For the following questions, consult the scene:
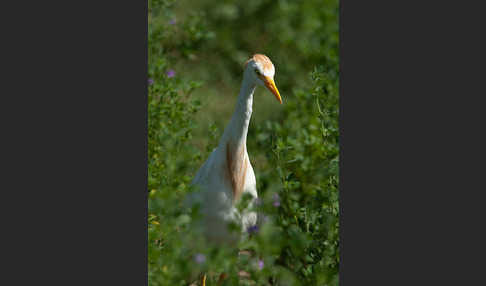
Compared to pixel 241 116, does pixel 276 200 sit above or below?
below

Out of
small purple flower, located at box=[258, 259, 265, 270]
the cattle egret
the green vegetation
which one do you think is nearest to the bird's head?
the cattle egret

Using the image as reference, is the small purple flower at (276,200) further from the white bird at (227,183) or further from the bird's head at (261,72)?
the bird's head at (261,72)

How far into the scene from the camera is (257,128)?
4.12 metres

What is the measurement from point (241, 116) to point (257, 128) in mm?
798

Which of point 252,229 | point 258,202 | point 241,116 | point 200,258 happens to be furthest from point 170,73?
point 200,258

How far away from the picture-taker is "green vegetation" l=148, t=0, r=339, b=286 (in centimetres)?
Result: 317

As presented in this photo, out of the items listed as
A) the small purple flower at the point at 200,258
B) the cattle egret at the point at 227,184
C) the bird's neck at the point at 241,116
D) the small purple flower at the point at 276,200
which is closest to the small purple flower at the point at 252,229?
the cattle egret at the point at 227,184

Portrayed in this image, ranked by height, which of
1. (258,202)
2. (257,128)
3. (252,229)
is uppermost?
(257,128)

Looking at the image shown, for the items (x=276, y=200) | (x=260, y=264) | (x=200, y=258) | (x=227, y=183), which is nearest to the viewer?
(x=200, y=258)

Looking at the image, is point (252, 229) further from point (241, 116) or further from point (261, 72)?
point (261, 72)

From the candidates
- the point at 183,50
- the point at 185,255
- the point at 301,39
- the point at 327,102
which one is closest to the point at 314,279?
the point at 185,255

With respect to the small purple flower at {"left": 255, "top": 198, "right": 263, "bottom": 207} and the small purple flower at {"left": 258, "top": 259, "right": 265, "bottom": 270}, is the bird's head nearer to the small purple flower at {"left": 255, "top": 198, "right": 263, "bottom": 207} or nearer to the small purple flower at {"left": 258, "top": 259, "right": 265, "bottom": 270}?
the small purple flower at {"left": 255, "top": 198, "right": 263, "bottom": 207}

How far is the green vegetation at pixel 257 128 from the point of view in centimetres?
317

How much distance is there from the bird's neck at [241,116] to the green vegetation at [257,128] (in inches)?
12.8
